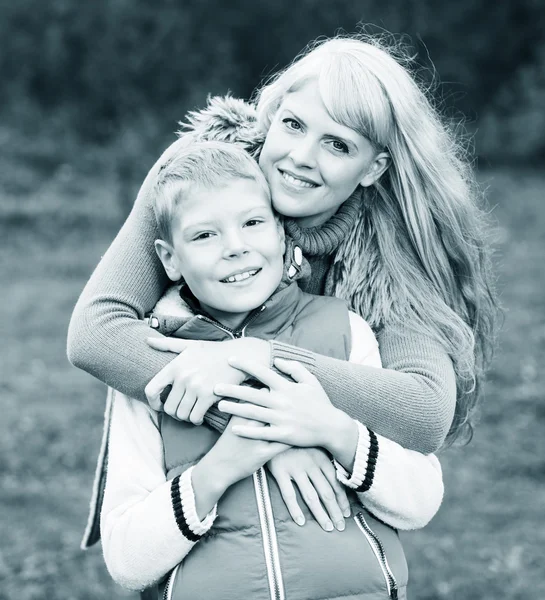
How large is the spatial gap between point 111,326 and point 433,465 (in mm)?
866

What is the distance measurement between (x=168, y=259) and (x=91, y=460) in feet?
9.70

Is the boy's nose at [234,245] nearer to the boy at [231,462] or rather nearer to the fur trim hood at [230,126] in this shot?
the boy at [231,462]

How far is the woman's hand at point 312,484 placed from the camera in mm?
2037

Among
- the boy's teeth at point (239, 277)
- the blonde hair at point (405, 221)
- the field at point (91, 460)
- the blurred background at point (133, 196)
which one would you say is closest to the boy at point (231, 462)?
the boy's teeth at point (239, 277)

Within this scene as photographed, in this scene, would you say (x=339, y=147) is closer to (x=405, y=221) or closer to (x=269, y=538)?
(x=405, y=221)

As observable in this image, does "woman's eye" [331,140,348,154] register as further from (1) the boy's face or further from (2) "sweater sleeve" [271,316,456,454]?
(2) "sweater sleeve" [271,316,456,454]

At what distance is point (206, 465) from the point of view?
2.00 m

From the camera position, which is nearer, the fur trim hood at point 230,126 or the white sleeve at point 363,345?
the white sleeve at point 363,345

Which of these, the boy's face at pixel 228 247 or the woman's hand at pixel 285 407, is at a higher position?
the boy's face at pixel 228 247

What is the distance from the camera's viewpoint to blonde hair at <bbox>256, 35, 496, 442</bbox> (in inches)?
93.4

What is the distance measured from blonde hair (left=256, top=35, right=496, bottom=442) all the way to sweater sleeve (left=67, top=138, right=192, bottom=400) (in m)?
0.47

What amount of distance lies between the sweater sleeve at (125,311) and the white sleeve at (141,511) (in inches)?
4.1

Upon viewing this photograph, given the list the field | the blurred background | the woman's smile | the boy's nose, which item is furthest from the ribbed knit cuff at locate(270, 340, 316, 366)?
the field

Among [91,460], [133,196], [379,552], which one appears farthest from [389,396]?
[133,196]
